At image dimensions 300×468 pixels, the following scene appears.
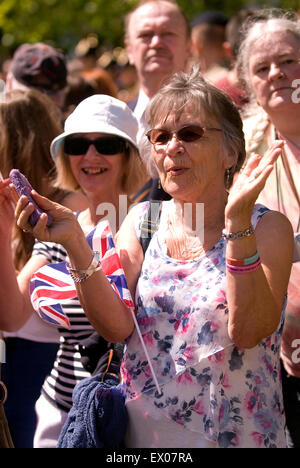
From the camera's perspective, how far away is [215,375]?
2.38 m

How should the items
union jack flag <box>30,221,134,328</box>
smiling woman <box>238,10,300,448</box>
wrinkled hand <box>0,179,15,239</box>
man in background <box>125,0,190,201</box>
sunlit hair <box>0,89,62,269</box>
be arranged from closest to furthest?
1. union jack flag <box>30,221,134,328</box>
2. wrinkled hand <box>0,179,15,239</box>
3. smiling woman <box>238,10,300,448</box>
4. sunlit hair <box>0,89,62,269</box>
5. man in background <box>125,0,190,201</box>

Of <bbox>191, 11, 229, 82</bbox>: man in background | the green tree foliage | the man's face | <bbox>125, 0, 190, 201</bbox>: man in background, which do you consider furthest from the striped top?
the green tree foliage

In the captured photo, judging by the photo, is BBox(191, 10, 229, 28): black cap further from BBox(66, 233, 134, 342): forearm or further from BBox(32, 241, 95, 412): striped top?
BBox(66, 233, 134, 342): forearm

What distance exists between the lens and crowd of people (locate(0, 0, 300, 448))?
2.36 metres

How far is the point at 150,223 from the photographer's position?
273 centimetres

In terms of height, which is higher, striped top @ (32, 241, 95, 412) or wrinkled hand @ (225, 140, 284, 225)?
wrinkled hand @ (225, 140, 284, 225)

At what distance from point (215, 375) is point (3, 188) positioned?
114cm

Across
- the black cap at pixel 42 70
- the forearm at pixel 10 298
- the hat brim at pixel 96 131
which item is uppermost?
the black cap at pixel 42 70

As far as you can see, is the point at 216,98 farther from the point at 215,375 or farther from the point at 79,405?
the point at 79,405

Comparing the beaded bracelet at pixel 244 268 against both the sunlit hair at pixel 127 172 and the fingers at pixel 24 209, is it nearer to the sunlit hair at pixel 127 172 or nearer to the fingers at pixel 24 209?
the fingers at pixel 24 209

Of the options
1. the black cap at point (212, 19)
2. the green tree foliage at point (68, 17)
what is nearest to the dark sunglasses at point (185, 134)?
the black cap at point (212, 19)

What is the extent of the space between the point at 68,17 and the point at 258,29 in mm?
13925

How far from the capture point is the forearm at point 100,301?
96.6 inches

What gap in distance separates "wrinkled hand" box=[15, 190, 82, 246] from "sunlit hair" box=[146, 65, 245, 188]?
1.62 ft
